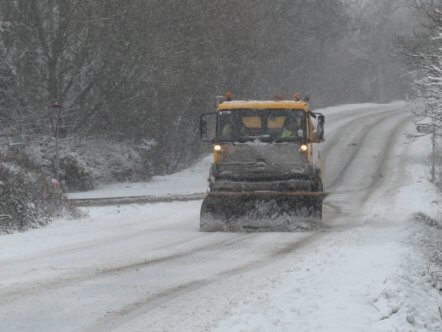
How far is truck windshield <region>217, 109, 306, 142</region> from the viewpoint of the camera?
14.6 m

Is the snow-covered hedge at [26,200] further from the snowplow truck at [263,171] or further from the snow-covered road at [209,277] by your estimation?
the snowplow truck at [263,171]

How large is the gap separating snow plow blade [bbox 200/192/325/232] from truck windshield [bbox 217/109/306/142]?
1.37 m

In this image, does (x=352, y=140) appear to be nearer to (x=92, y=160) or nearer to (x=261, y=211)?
(x=92, y=160)

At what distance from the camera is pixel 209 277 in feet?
29.2

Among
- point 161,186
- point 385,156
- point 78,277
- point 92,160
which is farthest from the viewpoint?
point 385,156

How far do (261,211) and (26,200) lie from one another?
4605 millimetres

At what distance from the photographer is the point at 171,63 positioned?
87.1 feet

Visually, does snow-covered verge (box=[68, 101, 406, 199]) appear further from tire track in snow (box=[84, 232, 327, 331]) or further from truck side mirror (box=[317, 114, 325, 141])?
tire track in snow (box=[84, 232, 327, 331])

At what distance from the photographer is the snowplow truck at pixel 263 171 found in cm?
1380

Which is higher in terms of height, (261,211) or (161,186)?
(261,211)

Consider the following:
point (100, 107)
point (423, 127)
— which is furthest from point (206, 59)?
point (423, 127)

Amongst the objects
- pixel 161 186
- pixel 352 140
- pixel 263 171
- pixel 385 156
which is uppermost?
pixel 352 140

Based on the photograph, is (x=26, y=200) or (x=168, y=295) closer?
(x=168, y=295)

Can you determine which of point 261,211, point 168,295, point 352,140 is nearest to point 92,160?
point 352,140
